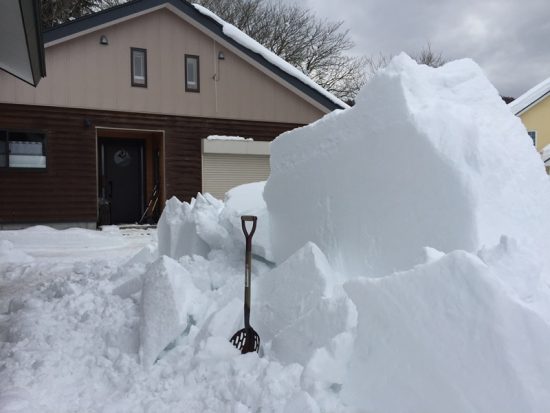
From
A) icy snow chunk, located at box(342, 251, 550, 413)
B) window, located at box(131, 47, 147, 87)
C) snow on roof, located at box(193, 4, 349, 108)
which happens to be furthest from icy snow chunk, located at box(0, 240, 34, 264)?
snow on roof, located at box(193, 4, 349, 108)

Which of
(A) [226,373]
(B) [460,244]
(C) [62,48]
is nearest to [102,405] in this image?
(A) [226,373]

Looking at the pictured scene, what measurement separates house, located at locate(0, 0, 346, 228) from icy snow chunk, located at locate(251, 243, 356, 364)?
9563 millimetres

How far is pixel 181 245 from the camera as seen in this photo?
5.19 metres

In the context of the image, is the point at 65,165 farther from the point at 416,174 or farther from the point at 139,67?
the point at 416,174

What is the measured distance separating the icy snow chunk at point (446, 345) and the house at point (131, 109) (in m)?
10.8

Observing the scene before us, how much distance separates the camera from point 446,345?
216cm

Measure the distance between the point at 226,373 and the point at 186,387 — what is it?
25 cm

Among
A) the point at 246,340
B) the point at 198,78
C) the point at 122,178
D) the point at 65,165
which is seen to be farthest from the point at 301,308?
the point at 122,178

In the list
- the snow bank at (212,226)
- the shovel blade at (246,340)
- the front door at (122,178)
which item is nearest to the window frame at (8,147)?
the front door at (122,178)

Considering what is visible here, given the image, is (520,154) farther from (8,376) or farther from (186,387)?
(8,376)

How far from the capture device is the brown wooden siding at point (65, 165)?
1129 cm

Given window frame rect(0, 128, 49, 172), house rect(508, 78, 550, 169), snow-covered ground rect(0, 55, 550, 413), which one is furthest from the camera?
house rect(508, 78, 550, 169)

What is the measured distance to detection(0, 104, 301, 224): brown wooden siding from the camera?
11.3 meters

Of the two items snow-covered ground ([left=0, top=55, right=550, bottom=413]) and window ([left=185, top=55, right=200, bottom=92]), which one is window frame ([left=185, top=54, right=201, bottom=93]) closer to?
window ([left=185, top=55, right=200, bottom=92])
